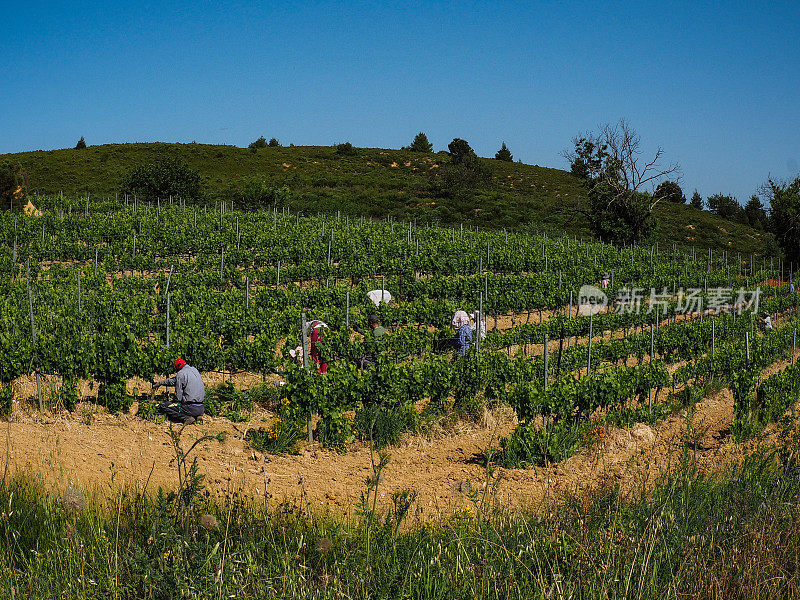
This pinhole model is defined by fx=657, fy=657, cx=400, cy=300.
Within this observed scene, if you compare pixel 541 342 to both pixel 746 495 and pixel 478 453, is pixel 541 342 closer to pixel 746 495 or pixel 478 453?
pixel 478 453

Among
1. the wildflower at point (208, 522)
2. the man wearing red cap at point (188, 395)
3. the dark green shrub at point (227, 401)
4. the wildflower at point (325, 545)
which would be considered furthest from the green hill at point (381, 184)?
the wildflower at point (208, 522)

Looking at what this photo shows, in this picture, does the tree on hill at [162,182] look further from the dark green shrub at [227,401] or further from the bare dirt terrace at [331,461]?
the bare dirt terrace at [331,461]

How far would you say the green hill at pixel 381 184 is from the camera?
46.5 metres

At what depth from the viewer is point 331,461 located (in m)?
7.64

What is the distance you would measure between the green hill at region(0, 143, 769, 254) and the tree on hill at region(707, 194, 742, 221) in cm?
241

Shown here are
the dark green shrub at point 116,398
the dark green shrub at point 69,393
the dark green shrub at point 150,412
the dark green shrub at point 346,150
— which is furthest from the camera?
the dark green shrub at point 346,150

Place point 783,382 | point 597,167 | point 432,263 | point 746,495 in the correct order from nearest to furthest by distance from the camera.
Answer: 1. point 746,495
2. point 783,382
3. point 432,263
4. point 597,167

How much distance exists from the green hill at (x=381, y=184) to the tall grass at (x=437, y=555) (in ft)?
116

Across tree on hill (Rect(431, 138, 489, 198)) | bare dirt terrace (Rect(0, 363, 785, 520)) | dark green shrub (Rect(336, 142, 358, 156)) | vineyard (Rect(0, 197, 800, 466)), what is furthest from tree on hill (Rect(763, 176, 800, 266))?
dark green shrub (Rect(336, 142, 358, 156))

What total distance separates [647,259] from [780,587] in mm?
28943

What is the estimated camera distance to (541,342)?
15797 mm

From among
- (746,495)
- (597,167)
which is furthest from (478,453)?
(597,167)

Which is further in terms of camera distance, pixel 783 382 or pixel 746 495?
pixel 783 382

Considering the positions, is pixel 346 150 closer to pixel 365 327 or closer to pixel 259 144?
pixel 259 144
